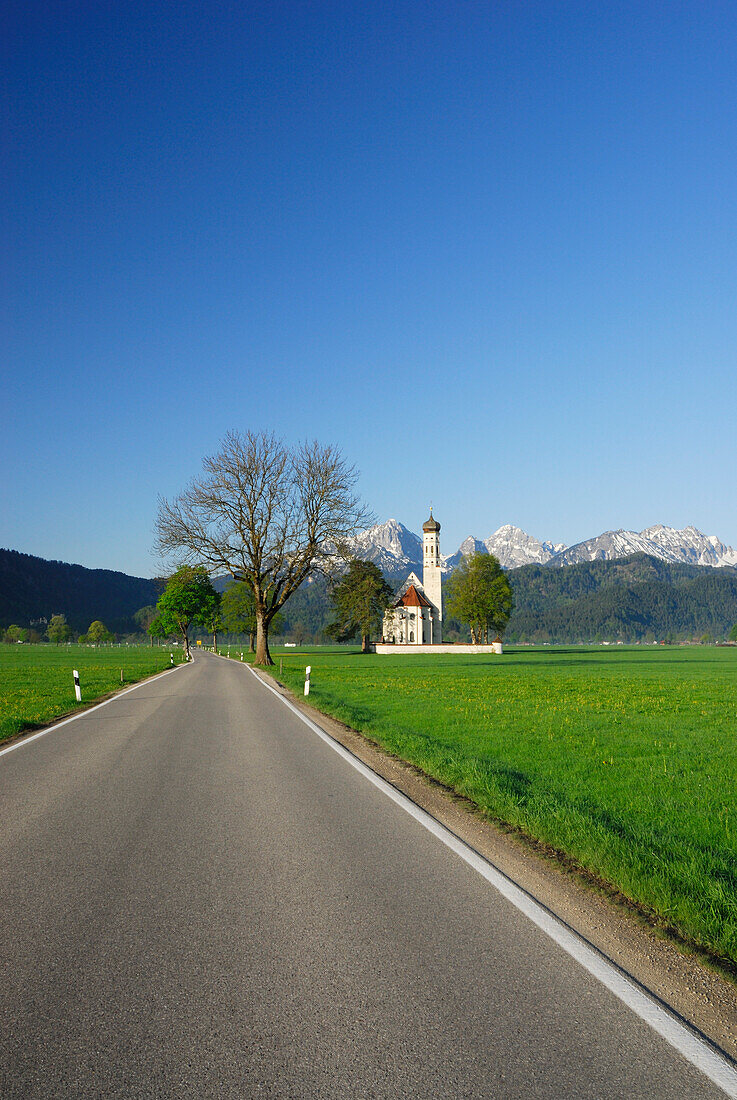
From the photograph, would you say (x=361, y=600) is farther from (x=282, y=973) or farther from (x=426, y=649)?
(x=282, y=973)

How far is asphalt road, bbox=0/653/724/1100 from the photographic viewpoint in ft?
10.5

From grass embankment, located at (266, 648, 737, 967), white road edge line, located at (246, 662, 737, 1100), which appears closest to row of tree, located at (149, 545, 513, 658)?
grass embankment, located at (266, 648, 737, 967)

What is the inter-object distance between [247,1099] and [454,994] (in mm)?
1274

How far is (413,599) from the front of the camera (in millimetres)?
115750

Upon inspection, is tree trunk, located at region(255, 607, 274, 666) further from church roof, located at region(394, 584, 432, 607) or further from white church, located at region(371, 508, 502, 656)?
church roof, located at region(394, 584, 432, 607)

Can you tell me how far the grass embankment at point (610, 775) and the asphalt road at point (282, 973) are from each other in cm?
117

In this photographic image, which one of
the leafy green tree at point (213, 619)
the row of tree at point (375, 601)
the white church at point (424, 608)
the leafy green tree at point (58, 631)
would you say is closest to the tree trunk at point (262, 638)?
the leafy green tree at point (213, 619)

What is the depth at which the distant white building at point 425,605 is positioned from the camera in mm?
111312

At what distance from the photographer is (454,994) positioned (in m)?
3.89

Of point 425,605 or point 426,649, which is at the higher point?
point 425,605

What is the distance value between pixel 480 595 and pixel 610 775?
85.1 metres

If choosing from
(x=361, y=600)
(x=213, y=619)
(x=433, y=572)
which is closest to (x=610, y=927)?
(x=361, y=600)

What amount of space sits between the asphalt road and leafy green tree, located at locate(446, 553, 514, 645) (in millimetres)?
87984

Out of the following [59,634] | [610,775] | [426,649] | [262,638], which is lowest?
[610,775]
